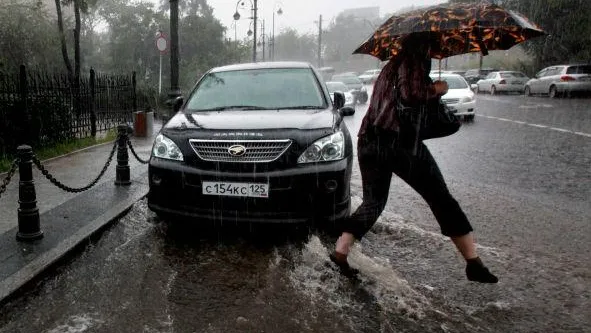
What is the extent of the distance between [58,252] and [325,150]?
2.31 metres

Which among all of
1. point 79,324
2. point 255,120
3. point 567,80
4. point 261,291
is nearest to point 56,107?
point 255,120

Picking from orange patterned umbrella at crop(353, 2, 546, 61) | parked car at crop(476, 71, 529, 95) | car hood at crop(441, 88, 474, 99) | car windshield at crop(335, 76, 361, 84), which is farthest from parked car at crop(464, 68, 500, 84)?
orange patterned umbrella at crop(353, 2, 546, 61)

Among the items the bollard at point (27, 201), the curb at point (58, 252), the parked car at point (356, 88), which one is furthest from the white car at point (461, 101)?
the bollard at point (27, 201)

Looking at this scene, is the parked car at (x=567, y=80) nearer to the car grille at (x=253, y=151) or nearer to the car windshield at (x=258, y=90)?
the car windshield at (x=258, y=90)

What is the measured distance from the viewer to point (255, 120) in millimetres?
4586

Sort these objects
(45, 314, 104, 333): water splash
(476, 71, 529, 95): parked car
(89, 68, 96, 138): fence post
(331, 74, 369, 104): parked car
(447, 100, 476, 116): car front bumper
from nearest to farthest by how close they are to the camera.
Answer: (45, 314, 104, 333): water splash, (89, 68, 96, 138): fence post, (447, 100, 476, 116): car front bumper, (331, 74, 369, 104): parked car, (476, 71, 529, 95): parked car

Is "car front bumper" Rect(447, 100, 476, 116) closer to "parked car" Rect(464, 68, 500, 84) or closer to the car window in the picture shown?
the car window

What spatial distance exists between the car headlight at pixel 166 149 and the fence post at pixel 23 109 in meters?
4.57

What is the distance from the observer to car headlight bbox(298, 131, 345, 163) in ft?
13.8

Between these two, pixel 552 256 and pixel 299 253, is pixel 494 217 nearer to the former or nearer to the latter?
pixel 552 256

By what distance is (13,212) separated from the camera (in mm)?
5293

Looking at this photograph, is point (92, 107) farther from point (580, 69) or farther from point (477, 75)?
point (477, 75)

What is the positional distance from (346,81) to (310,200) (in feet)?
90.7

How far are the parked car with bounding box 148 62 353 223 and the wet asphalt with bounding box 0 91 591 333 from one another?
13.1 inches
